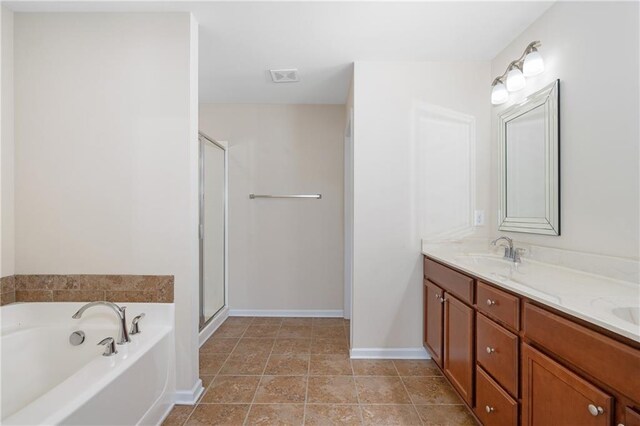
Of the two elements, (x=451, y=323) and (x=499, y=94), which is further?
(x=499, y=94)

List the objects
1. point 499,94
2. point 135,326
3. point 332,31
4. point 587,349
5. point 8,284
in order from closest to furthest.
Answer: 1. point 587,349
2. point 135,326
3. point 8,284
4. point 332,31
5. point 499,94

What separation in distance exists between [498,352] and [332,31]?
6.74 feet

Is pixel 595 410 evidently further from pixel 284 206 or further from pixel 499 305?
pixel 284 206

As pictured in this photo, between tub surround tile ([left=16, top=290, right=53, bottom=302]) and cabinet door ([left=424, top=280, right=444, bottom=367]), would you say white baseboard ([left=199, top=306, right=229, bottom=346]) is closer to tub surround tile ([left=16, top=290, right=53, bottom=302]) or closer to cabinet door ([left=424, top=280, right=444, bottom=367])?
tub surround tile ([left=16, top=290, right=53, bottom=302])

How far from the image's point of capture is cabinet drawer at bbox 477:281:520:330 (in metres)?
1.28

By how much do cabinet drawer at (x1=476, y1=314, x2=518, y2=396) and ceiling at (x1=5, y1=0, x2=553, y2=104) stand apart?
1759 millimetres

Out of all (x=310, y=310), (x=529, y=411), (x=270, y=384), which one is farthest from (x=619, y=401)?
(x=310, y=310)

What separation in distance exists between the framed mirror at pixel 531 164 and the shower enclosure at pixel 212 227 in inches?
96.1

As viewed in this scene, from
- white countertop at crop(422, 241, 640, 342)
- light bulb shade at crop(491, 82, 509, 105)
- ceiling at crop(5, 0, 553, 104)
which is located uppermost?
ceiling at crop(5, 0, 553, 104)

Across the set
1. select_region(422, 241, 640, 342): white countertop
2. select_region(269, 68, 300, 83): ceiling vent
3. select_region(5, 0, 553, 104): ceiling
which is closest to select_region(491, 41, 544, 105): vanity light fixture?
select_region(5, 0, 553, 104): ceiling

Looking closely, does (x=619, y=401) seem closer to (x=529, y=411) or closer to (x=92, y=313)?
(x=529, y=411)

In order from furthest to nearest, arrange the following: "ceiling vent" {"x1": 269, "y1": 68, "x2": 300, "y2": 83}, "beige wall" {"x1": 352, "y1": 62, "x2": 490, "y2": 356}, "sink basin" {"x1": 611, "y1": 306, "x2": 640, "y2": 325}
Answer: "ceiling vent" {"x1": 269, "y1": 68, "x2": 300, "y2": 83} → "beige wall" {"x1": 352, "y1": 62, "x2": 490, "y2": 356} → "sink basin" {"x1": 611, "y1": 306, "x2": 640, "y2": 325}

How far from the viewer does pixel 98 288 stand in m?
1.87

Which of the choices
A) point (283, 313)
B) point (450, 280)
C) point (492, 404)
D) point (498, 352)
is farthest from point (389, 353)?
point (283, 313)
